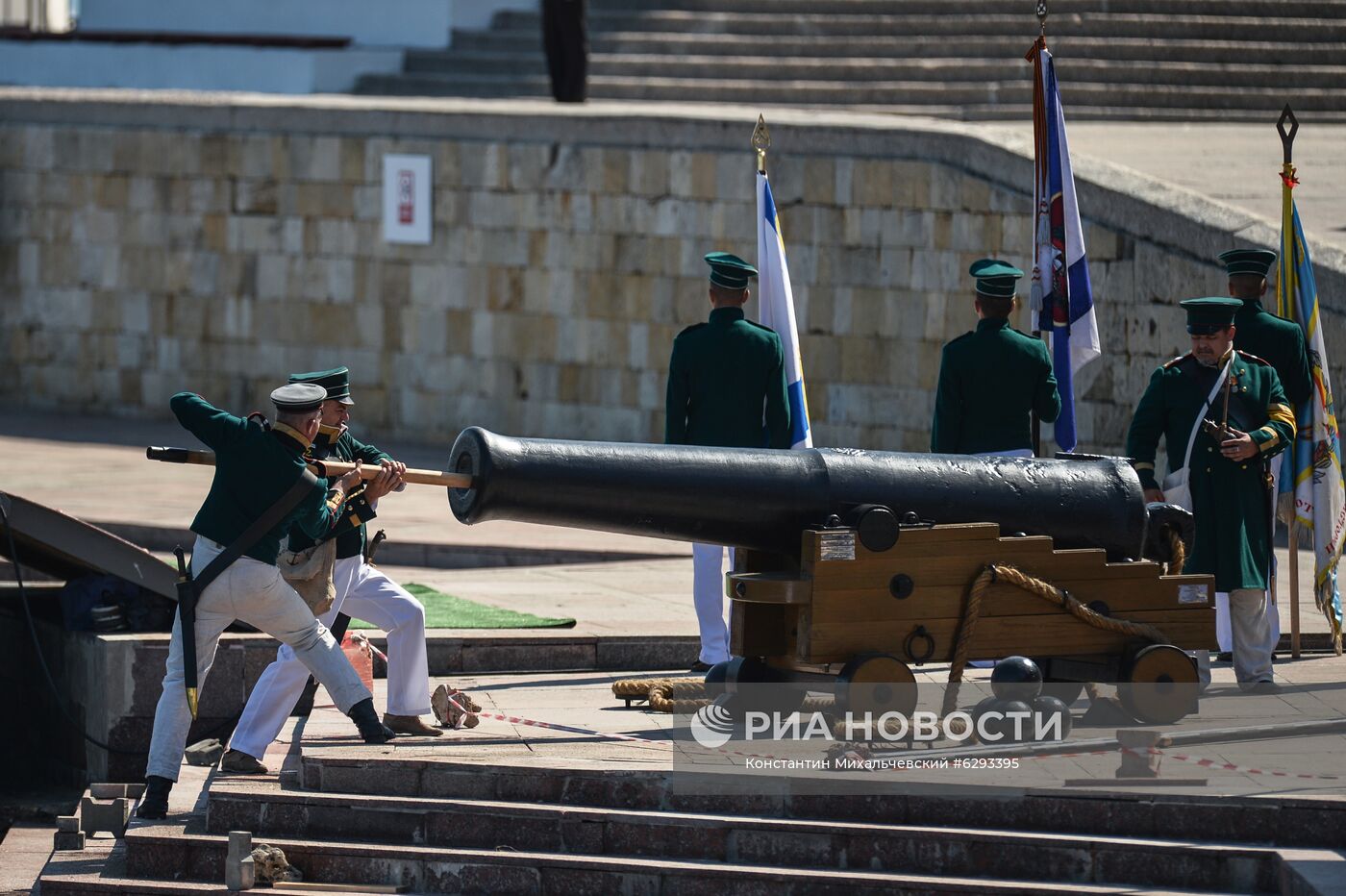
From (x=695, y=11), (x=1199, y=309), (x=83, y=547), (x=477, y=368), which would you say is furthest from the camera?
(x=695, y=11)

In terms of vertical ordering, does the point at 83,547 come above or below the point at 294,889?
above

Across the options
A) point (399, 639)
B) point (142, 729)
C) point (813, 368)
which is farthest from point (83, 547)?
point (813, 368)

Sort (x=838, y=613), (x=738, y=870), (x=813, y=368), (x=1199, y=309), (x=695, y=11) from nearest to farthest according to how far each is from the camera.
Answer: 1. (x=738, y=870)
2. (x=838, y=613)
3. (x=1199, y=309)
4. (x=813, y=368)
5. (x=695, y=11)

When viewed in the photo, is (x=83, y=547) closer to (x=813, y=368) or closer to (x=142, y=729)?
(x=142, y=729)

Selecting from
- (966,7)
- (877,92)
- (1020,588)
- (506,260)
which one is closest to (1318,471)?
(1020,588)

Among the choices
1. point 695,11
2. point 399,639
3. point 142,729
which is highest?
point 695,11

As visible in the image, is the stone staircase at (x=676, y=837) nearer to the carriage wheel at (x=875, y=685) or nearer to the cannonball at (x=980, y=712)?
the carriage wheel at (x=875, y=685)

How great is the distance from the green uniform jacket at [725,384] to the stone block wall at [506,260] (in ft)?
16.3

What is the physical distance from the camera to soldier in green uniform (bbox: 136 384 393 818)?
718 cm

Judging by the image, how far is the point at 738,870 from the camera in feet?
22.0

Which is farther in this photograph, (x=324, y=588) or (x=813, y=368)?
(x=813, y=368)

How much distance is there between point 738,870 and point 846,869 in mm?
354

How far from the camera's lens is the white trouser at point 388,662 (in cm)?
751

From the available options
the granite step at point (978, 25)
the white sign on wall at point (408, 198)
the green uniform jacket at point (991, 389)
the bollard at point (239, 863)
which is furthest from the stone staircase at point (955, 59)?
the bollard at point (239, 863)
